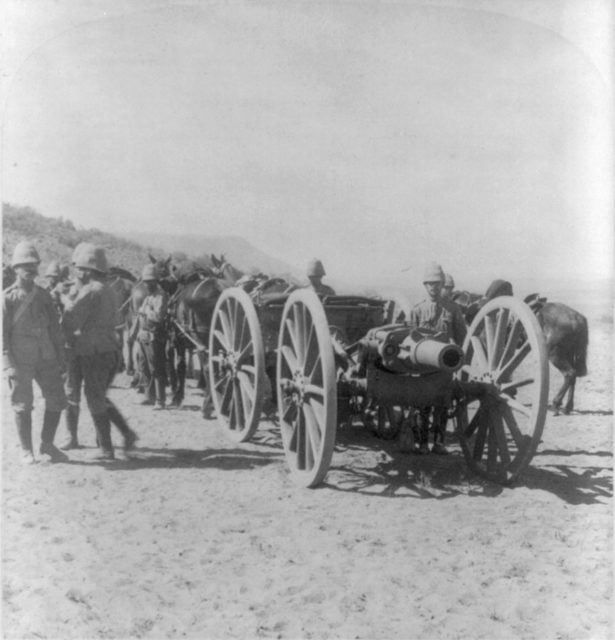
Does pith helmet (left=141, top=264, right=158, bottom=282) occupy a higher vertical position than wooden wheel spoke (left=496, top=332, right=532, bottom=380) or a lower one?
higher

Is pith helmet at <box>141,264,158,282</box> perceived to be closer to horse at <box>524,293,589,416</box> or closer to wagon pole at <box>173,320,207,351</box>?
wagon pole at <box>173,320,207,351</box>

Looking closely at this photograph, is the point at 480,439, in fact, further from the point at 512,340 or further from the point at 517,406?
the point at 512,340

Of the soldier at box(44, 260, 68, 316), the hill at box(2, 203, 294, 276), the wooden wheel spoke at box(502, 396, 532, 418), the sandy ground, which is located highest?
the hill at box(2, 203, 294, 276)

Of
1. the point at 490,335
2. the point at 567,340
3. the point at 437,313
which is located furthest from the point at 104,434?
the point at 567,340

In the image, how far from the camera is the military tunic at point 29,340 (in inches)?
228

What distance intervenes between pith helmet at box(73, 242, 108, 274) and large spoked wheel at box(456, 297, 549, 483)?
3.30m

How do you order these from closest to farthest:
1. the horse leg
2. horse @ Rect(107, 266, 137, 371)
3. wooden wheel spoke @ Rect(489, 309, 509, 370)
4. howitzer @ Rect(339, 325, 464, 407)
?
howitzer @ Rect(339, 325, 464, 407) < wooden wheel spoke @ Rect(489, 309, 509, 370) < the horse leg < horse @ Rect(107, 266, 137, 371)

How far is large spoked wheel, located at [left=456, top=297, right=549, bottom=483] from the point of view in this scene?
502 centimetres

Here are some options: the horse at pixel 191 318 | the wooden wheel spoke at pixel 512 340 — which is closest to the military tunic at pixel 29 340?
the horse at pixel 191 318

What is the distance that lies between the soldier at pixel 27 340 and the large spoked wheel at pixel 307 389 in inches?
77.0

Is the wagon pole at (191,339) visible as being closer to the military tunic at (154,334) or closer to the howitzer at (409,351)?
the military tunic at (154,334)

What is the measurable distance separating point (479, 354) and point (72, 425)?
3782 millimetres

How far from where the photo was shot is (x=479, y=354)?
579 centimetres

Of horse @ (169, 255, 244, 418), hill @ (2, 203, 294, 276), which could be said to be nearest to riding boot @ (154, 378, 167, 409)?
horse @ (169, 255, 244, 418)
